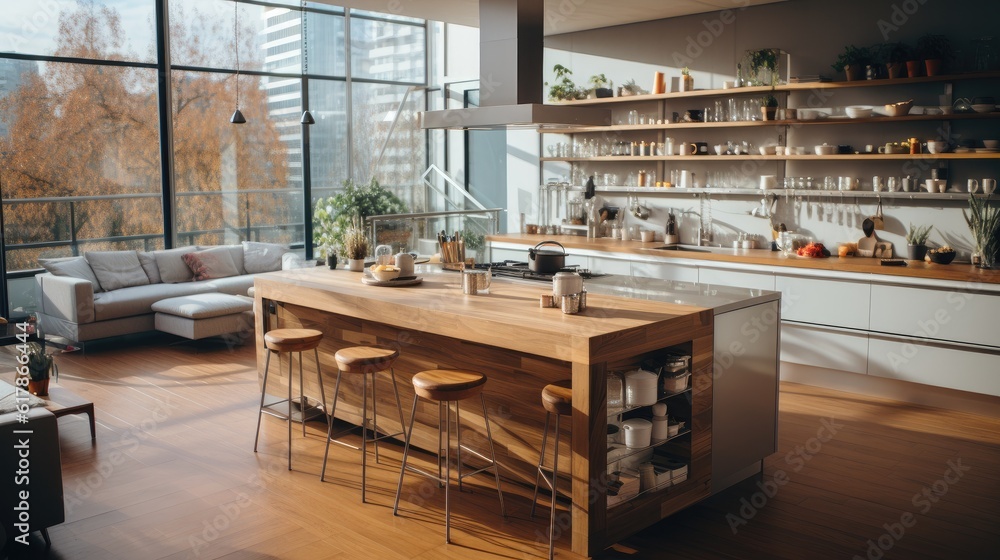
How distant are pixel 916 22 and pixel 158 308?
6.61m

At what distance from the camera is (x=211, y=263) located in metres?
8.45

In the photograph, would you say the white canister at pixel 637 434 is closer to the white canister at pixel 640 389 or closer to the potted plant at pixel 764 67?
the white canister at pixel 640 389

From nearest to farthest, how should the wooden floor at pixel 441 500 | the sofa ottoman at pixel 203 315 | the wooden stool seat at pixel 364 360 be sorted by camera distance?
the wooden floor at pixel 441 500 < the wooden stool seat at pixel 364 360 < the sofa ottoman at pixel 203 315

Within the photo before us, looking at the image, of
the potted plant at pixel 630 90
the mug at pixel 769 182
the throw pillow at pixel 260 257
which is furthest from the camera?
the throw pillow at pixel 260 257

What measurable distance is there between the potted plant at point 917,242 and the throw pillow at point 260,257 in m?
6.21

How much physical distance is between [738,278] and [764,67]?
1748 millimetres

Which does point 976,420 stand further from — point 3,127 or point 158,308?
point 3,127

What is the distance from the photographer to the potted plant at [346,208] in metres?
9.61

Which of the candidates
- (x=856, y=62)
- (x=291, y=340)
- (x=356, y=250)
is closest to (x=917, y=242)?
(x=856, y=62)

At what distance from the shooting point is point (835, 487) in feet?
13.6

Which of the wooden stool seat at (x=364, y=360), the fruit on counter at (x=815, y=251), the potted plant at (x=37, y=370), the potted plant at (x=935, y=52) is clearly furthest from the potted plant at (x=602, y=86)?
the potted plant at (x=37, y=370)

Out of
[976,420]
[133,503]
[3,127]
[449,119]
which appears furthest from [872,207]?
[3,127]

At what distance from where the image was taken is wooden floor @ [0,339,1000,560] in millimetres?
3512

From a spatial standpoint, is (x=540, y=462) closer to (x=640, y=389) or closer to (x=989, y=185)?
(x=640, y=389)
